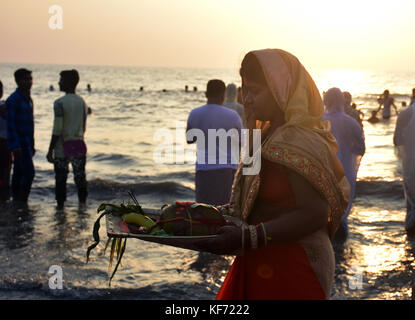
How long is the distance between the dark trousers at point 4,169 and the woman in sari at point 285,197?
7.36 meters

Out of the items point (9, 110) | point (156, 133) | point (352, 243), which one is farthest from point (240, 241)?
point (156, 133)

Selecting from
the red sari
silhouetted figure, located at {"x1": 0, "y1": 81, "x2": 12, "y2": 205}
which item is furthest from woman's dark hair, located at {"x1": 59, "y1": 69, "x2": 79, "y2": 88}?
the red sari

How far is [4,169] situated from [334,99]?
564 centimetres

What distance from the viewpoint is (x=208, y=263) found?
6.25m

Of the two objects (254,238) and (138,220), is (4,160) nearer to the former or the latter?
(138,220)

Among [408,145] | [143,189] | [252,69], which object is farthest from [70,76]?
[252,69]

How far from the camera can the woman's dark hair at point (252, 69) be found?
2486mm

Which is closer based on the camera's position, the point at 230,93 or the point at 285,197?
the point at 285,197

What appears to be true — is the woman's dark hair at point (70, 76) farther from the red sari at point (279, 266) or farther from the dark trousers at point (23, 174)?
the red sari at point (279, 266)

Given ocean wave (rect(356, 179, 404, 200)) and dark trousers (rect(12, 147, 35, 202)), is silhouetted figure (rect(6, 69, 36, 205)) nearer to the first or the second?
dark trousers (rect(12, 147, 35, 202))

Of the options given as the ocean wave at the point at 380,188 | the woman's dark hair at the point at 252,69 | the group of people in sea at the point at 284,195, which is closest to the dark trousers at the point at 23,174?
the ocean wave at the point at 380,188

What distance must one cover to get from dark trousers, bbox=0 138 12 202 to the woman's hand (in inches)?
293

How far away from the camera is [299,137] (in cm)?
242
